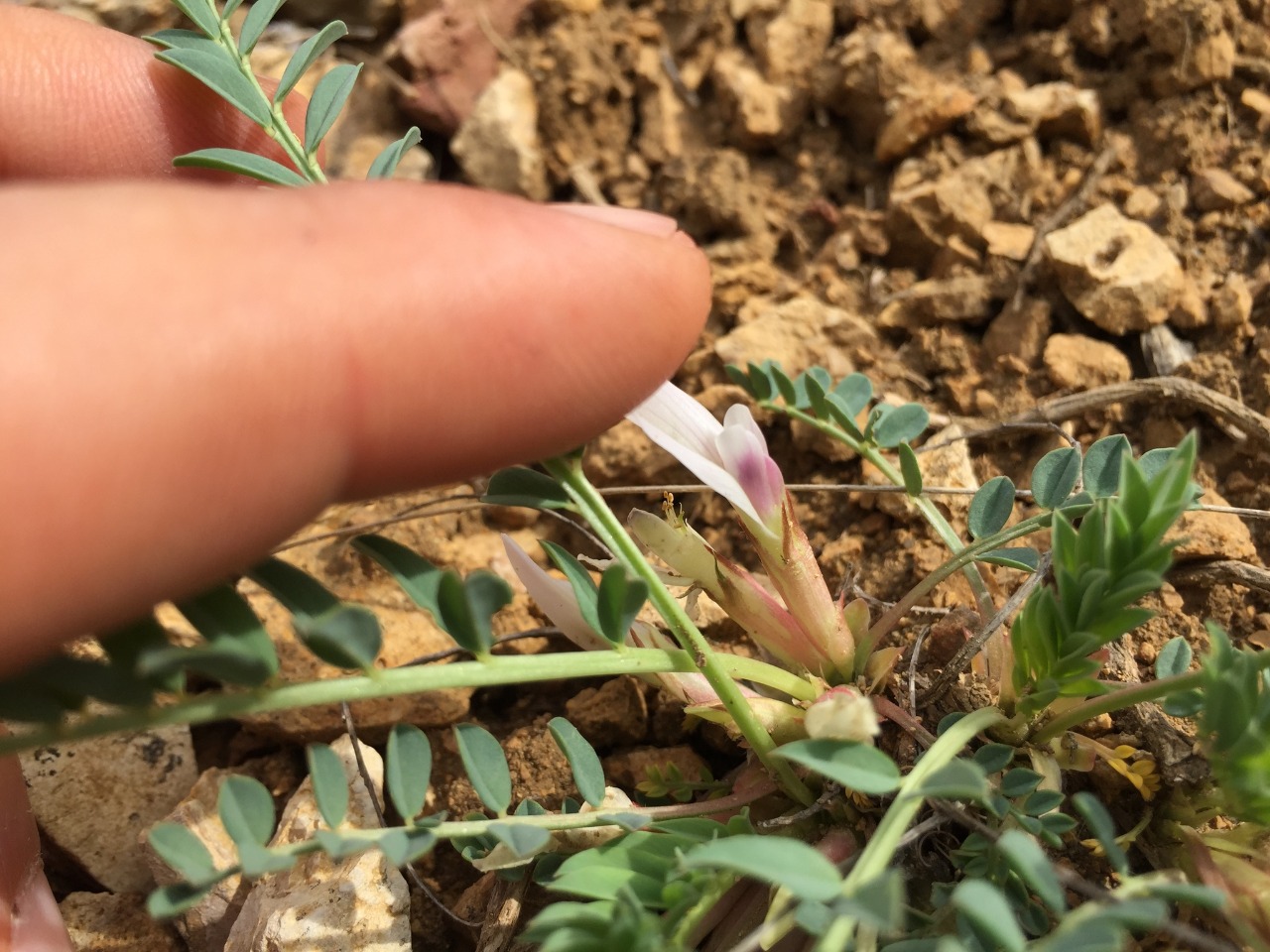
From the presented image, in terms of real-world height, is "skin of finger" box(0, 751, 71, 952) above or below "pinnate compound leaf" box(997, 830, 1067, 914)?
below

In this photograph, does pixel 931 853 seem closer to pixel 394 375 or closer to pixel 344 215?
pixel 394 375

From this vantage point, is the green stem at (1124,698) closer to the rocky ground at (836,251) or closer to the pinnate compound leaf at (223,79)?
the rocky ground at (836,251)

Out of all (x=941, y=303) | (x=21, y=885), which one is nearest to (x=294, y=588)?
(x=21, y=885)

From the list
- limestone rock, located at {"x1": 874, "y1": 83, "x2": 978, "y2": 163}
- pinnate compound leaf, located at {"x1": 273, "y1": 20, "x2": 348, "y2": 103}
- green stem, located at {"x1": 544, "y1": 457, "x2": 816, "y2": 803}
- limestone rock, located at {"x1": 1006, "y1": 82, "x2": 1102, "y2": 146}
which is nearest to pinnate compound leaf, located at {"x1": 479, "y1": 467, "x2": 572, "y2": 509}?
green stem, located at {"x1": 544, "y1": 457, "x2": 816, "y2": 803}

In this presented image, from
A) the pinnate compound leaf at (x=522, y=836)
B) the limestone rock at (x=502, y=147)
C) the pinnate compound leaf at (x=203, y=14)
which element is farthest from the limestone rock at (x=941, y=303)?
the pinnate compound leaf at (x=522, y=836)

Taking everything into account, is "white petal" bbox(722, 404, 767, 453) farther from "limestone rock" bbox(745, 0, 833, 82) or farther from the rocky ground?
"limestone rock" bbox(745, 0, 833, 82)

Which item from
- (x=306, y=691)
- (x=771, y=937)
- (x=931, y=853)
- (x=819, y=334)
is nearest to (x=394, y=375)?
(x=306, y=691)

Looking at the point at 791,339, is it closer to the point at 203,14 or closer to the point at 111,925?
the point at 203,14
